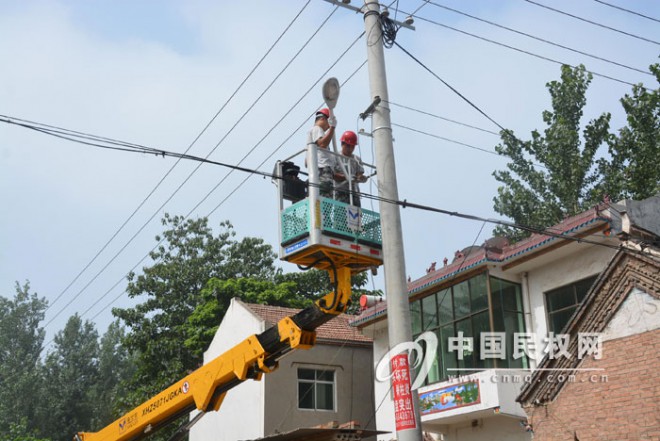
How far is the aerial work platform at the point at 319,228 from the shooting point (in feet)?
34.4

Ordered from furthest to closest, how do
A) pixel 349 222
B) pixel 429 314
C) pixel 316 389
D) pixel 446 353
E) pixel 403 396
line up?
pixel 316 389, pixel 429 314, pixel 446 353, pixel 349 222, pixel 403 396

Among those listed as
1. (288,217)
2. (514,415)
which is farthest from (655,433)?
(288,217)

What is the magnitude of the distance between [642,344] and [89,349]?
57980 millimetres

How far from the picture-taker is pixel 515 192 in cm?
3653

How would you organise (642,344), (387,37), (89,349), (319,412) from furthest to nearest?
(89,349) → (319,412) → (642,344) → (387,37)

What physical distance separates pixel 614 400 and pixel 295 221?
697 cm

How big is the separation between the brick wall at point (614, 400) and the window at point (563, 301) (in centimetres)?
347

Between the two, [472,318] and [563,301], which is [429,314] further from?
[563,301]

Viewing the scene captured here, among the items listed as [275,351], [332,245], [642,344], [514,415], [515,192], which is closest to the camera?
[332,245]

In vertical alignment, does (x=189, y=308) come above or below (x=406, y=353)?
above

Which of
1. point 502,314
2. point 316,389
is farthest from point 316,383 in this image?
point 502,314

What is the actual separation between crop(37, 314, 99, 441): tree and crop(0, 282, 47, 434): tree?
41.8 inches

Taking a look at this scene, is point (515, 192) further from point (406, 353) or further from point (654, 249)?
point (406, 353)

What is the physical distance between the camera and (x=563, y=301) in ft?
59.4
